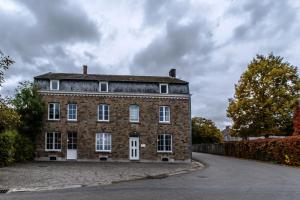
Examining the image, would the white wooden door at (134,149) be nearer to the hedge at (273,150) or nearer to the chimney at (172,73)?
the chimney at (172,73)

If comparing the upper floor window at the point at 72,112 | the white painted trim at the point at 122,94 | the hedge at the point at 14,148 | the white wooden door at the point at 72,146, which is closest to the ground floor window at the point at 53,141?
the white wooden door at the point at 72,146

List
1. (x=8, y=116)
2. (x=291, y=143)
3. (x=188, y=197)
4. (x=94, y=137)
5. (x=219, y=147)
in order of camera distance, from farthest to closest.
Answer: (x=219, y=147), (x=94, y=137), (x=291, y=143), (x=8, y=116), (x=188, y=197)

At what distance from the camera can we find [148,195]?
12.8 metres

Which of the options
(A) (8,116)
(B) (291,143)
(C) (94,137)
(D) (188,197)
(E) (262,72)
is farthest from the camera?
(E) (262,72)

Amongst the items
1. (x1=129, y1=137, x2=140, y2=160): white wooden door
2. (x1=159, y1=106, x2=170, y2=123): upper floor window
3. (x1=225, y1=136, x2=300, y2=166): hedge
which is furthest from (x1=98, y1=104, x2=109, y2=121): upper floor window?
(x1=225, y1=136, x2=300, y2=166): hedge

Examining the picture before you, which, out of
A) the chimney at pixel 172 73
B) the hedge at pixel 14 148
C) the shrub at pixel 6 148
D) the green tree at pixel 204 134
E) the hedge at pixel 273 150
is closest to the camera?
the shrub at pixel 6 148

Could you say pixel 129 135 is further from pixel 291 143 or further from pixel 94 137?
pixel 291 143

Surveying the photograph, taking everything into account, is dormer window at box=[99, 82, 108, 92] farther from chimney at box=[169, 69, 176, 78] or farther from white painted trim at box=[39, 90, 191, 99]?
chimney at box=[169, 69, 176, 78]

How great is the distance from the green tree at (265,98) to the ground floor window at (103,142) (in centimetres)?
1681

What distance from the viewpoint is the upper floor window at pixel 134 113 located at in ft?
119

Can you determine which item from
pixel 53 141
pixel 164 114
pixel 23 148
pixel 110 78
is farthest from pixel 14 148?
pixel 164 114

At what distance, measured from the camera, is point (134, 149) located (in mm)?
35750

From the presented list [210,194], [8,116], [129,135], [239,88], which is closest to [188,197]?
[210,194]

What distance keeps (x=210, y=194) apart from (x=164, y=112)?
2349cm
